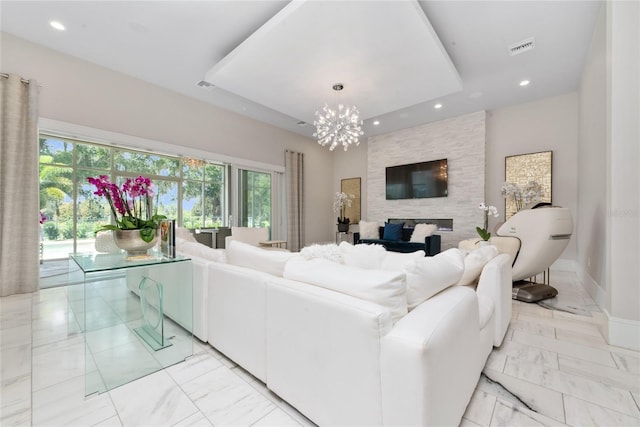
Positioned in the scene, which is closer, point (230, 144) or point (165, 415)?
point (165, 415)

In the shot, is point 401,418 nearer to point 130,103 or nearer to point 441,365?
point 441,365

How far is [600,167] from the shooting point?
2.91 m

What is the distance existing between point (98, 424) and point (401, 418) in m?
1.42

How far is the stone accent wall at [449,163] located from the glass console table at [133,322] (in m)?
5.26

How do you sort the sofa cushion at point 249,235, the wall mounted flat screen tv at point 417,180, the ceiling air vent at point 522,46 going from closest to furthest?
the ceiling air vent at point 522,46 → the sofa cushion at point 249,235 → the wall mounted flat screen tv at point 417,180

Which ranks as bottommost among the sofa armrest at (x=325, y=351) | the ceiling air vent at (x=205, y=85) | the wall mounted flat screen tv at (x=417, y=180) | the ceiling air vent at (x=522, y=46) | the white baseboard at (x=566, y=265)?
the white baseboard at (x=566, y=265)

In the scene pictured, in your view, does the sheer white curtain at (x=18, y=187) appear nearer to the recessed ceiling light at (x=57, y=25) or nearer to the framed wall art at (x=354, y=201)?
the recessed ceiling light at (x=57, y=25)

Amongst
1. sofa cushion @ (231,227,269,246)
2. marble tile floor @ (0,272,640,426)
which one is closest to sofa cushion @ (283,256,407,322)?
marble tile floor @ (0,272,640,426)

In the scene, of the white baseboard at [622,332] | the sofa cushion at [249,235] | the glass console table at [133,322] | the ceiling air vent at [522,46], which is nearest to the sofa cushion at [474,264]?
the white baseboard at [622,332]

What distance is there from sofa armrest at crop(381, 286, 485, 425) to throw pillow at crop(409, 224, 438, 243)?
4.52m

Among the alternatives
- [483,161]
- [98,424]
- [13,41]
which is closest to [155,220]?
[98,424]

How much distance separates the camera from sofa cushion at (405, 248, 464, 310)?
3.92 feet

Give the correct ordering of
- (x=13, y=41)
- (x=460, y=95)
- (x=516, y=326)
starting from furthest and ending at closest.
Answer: (x=460, y=95) → (x=13, y=41) → (x=516, y=326)

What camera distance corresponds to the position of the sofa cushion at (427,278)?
1193mm
